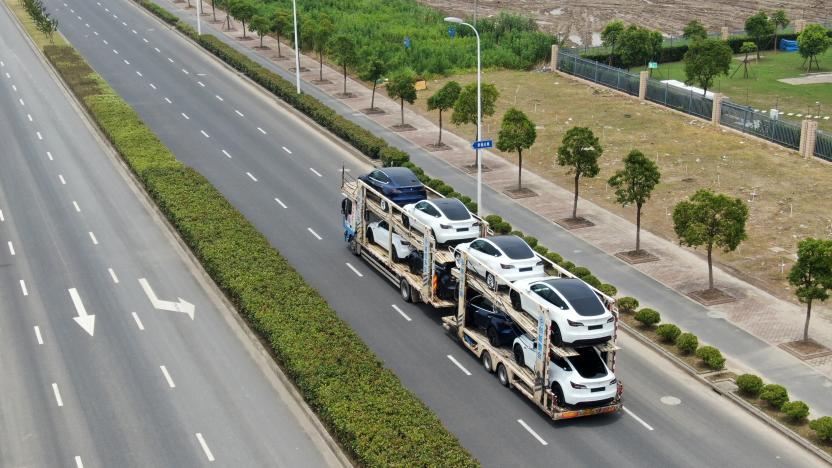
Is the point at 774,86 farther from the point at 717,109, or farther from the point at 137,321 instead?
the point at 137,321

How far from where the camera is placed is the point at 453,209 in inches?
1487

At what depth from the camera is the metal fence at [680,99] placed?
6419 centimetres

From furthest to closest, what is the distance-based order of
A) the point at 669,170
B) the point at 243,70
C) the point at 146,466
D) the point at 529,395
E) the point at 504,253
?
1. the point at 243,70
2. the point at 669,170
3. the point at 504,253
4. the point at 529,395
5. the point at 146,466

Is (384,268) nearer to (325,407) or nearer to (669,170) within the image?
(325,407)

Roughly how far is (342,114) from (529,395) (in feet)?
128

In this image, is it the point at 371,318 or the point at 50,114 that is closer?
the point at 371,318

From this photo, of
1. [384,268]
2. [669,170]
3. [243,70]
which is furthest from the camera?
[243,70]

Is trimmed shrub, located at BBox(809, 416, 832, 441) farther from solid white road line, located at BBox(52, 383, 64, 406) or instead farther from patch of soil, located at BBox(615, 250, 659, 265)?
solid white road line, located at BBox(52, 383, 64, 406)

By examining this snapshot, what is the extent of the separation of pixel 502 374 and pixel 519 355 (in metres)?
0.94

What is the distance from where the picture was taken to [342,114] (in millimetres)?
66375

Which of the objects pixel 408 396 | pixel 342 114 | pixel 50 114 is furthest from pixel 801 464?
pixel 50 114

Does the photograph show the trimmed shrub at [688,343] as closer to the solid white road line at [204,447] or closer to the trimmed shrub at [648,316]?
the trimmed shrub at [648,316]

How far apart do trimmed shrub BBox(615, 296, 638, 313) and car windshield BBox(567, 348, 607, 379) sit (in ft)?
23.4

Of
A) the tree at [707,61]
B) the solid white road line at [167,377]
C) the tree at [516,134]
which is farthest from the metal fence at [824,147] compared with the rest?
the solid white road line at [167,377]
